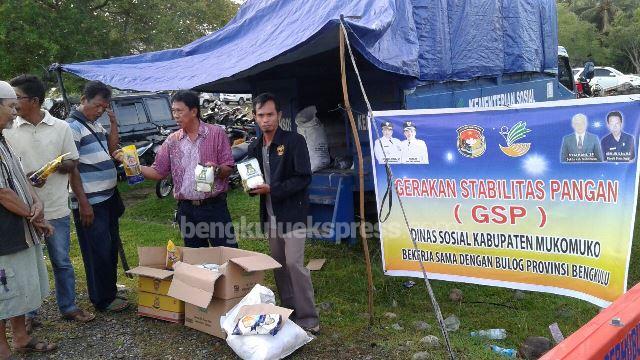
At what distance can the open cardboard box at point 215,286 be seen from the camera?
11.9 ft

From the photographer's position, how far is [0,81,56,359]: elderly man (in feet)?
10.4

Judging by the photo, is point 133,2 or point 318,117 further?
point 133,2

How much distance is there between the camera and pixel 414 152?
13.1 ft

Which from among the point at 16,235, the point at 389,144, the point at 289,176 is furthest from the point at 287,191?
the point at 16,235

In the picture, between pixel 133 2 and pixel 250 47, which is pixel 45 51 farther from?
pixel 250 47

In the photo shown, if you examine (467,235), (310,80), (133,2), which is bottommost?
(467,235)

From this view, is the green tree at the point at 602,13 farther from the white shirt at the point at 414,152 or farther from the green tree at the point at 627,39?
the white shirt at the point at 414,152

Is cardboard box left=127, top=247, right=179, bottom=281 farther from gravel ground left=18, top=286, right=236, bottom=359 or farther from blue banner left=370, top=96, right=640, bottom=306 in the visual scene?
blue banner left=370, top=96, right=640, bottom=306

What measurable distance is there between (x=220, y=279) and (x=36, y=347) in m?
1.36

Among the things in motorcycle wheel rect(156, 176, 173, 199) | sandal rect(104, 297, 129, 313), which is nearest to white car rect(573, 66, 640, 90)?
motorcycle wheel rect(156, 176, 173, 199)

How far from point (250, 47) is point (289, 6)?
2.72 ft

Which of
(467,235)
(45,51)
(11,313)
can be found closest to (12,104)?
(11,313)

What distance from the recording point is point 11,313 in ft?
10.7

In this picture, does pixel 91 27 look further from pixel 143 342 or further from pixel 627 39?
pixel 627 39
